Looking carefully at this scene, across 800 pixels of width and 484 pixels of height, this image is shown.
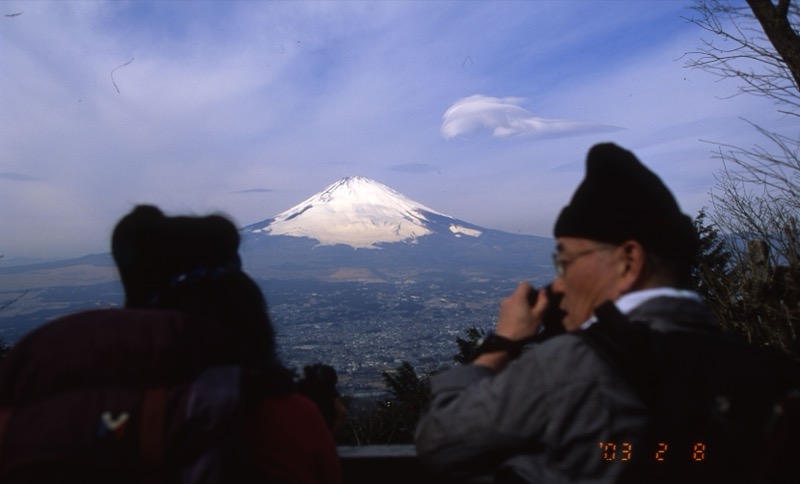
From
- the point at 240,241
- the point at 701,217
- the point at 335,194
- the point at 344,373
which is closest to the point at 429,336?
the point at 344,373

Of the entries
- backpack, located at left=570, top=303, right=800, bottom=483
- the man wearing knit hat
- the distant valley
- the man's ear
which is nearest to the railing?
the distant valley

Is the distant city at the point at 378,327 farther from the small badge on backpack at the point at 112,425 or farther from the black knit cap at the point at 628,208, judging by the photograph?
the black knit cap at the point at 628,208

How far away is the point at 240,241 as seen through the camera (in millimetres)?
1986

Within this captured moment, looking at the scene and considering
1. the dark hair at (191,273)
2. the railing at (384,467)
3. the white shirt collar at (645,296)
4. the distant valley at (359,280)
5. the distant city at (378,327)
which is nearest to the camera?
→ the white shirt collar at (645,296)

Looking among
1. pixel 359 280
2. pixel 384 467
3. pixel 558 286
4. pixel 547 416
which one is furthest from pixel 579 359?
pixel 359 280

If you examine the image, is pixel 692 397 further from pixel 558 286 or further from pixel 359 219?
pixel 359 219

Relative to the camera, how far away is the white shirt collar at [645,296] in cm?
163

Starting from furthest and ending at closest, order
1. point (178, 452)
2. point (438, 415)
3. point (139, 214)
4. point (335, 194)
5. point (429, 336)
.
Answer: point (335, 194), point (429, 336), point (139, 214), point (438, 415), point (178, 452)

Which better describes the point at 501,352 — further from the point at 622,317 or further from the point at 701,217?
the point at 701,217

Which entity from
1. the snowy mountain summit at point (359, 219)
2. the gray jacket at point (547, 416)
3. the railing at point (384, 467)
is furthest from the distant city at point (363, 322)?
the snowy mountain summit at point (359, 219)

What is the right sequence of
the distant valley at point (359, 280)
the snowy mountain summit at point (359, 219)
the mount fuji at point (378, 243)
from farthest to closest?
the snowy mountain summit at point (359, 219) < the mount fuji at point (378, 243) < the distant valley at point (359, 280)

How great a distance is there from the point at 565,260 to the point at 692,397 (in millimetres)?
584

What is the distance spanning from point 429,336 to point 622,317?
2010 centimetres

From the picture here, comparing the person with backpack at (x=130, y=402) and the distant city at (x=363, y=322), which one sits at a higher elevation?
the person with backpack at (x=130, y=402)
